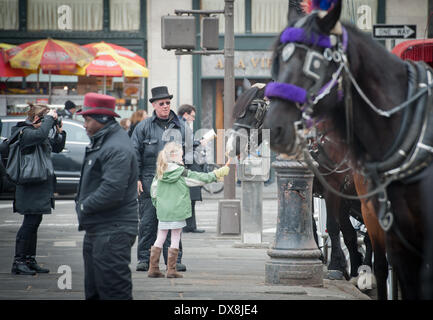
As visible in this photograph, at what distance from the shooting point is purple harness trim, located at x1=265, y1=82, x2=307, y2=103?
15.5 ft

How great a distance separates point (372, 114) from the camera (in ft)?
16.3

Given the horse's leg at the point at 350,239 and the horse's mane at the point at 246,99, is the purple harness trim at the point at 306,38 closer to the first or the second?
the horse's mane at the point at 246,99

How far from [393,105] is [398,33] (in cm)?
655

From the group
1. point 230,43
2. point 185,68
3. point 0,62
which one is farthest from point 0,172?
point 185,68

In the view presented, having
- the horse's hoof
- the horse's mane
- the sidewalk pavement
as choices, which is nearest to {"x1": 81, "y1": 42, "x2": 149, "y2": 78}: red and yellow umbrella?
the sidewalk pavement

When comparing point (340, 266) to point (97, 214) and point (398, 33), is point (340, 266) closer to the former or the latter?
point (398, 33)

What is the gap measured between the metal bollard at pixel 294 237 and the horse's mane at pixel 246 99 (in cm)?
110

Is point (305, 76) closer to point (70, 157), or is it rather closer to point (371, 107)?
point (371, 107)

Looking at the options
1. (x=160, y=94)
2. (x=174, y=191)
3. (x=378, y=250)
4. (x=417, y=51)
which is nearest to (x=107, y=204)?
(x=378, y=250)

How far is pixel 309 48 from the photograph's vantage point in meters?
4.83

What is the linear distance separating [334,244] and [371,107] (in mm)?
5321

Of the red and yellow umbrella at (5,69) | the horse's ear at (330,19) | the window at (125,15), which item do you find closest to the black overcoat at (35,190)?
the horse's ear at (330,19)

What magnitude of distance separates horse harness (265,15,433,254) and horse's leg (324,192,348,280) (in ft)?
16.1

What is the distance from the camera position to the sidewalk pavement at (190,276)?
845 cm
